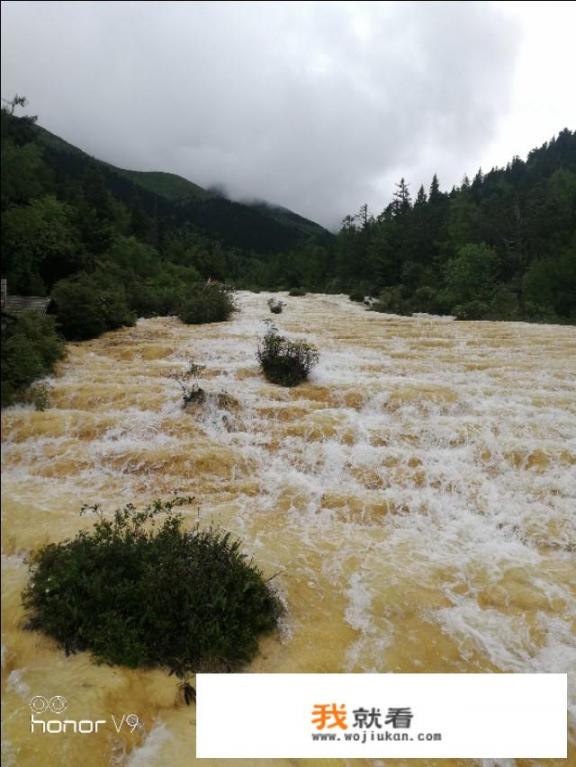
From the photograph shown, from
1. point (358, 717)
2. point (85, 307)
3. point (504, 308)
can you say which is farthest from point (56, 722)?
point (504, 308)

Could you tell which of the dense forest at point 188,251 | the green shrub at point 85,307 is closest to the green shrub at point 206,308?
the dense forest at point 188,251

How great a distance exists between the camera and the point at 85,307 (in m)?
12.2

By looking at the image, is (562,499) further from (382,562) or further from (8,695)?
(8,695)

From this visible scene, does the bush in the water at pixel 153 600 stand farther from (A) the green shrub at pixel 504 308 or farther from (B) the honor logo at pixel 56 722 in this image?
(A) the green shrub at pixel 504 308

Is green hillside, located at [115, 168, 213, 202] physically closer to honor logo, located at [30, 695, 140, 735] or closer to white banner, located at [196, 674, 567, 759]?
honor logo, located at [30, 695, 140, 735]

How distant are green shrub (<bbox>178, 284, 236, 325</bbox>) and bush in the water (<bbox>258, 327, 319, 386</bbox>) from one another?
813 centimetres

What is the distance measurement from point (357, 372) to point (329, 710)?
8.19 m

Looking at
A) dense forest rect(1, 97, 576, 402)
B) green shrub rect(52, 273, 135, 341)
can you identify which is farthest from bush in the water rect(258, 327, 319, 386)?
green shrub rect(52, 273, 135, 341)

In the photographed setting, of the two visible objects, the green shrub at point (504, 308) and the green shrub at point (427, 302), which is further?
the green shrub at point (427, 302)

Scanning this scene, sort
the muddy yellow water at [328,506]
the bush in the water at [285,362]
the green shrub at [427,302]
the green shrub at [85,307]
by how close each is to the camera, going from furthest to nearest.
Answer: the green shrub at [427,302], the green shrub at [85,307], the bush in the water at [285,362], the muddy yellow water at [328,506]

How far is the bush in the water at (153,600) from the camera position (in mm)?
3207

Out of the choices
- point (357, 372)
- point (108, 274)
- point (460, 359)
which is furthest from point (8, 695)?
point (108, 274)

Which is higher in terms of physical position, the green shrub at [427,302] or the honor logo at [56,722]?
the green shrub at [427,302]

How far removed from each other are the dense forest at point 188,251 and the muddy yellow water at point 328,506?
1.19 meters
